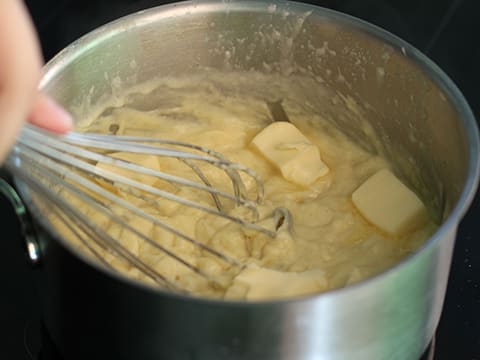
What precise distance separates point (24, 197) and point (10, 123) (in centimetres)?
24

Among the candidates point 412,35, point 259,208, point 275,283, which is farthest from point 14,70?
point 412,35

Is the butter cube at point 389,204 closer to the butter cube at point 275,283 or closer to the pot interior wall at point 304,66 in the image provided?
the pot interior wall at point 304,66

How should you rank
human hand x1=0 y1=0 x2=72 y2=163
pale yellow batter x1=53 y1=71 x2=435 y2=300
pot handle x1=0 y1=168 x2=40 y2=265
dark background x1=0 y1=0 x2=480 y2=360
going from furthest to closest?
dark background x1=0 y1=0 x2=480 y2=360
pale yellow batter x1=53 y1=71 x2=435 y2=300
pot handle x1=0 y1=168 x2=40 y2=265
human hand x1=0 y1=0 x2=72 y2=163

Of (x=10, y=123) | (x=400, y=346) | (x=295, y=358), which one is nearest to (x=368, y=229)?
(x=400, y=346)

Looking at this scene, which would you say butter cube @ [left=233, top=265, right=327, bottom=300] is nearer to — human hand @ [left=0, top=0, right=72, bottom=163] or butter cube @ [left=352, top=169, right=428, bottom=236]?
butter cube @ [left=352, top=169, right=428, bottom=236]

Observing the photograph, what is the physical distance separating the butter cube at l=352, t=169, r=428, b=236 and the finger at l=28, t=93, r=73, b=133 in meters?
0.54

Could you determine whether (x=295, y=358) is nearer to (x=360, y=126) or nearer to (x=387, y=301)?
(x=387, y=301)

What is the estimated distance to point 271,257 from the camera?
114cm

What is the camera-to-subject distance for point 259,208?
1215mm

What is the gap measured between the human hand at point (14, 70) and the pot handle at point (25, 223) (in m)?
0.23

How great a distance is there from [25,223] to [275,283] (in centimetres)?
31

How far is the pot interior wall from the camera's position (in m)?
1.16

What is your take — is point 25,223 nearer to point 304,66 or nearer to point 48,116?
point 48,116

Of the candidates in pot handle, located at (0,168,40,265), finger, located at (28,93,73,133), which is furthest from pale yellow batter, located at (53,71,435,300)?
finger, located at (28,93,73,133)
